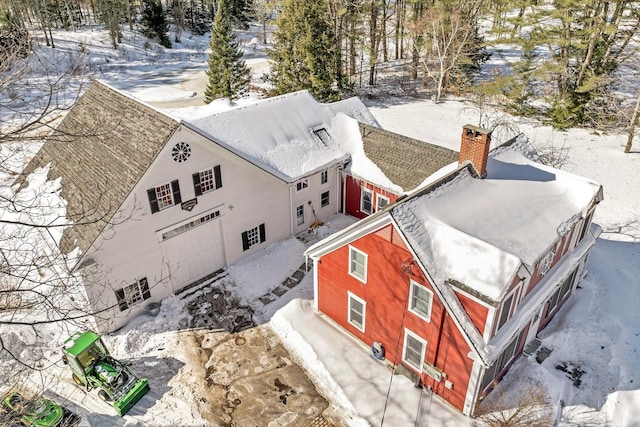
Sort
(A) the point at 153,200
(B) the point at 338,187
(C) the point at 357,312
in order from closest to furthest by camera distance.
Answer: (C) the point at 357,312, (A) the point at 153,200, (B) the point at 338,187

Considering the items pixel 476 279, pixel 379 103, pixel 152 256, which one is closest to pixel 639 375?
pixel 476 279

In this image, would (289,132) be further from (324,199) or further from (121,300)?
(121,300)

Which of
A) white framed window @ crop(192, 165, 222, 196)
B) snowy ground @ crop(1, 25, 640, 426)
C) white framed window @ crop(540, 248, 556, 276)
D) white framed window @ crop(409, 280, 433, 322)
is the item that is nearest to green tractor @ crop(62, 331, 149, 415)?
snowy ground @ crop(1, 25, 640, 426)

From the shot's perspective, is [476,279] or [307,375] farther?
[307,375]

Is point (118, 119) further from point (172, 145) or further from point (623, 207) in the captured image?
point (623, 207)

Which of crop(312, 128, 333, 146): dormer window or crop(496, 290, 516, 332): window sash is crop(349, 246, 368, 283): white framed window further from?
crop(312, 128, 333, 146): dormer window

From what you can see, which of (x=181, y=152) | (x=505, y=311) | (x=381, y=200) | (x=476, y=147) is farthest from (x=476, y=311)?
(x=181, y=152)

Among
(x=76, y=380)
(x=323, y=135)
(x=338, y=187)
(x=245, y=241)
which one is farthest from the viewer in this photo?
(x=338, y=187)
